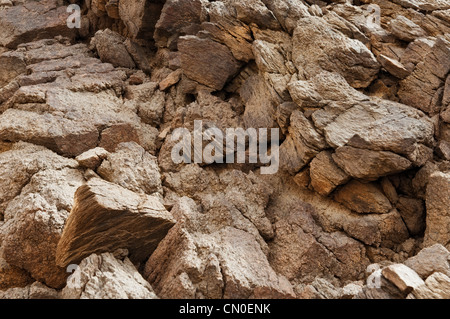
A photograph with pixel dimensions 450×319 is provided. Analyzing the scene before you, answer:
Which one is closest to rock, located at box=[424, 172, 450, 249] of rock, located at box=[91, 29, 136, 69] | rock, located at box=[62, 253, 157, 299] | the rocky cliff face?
the rocky cliff face

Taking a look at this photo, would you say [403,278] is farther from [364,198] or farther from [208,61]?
[208,61]

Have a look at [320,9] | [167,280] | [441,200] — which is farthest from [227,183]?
[320,9]

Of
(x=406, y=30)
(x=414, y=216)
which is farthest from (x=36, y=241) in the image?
(x=406, y=30)

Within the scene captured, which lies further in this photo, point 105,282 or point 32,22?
point 32,22

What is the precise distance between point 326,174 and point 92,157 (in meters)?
7.44

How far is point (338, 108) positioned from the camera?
481 inches

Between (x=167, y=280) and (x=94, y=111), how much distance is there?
742 centimetres

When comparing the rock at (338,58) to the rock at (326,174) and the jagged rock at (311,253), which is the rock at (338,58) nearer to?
the rock at (326,174)

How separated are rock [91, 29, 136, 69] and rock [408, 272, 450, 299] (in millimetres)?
14556

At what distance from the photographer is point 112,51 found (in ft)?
57.0

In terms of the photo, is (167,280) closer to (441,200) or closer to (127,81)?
(441,200)

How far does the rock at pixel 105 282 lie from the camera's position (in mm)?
8281

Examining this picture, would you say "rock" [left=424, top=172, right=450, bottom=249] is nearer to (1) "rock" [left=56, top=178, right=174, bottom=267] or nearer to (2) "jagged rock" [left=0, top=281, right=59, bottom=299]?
(1) "rock" [left=56, top=178, right=174, bottom=267]

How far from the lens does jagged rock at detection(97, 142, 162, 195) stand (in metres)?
11.8
